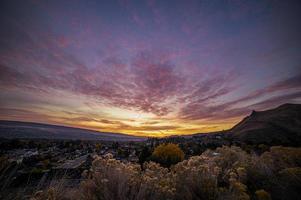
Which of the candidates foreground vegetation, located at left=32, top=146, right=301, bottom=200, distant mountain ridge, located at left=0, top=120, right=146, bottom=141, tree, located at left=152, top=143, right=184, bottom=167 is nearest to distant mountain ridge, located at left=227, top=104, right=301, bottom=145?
tree, located at left=152, top=143, right=184, bottom=167

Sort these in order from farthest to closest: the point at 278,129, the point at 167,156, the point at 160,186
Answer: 1. the point at 278,129
2. the point at 167,156
3. the point at 160,186

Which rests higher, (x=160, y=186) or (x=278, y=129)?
(x=278, y=129)

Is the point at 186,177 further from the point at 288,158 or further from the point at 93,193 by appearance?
the point at 288,158

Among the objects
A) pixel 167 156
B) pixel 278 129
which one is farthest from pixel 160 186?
pixel 278 129

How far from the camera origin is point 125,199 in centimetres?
317

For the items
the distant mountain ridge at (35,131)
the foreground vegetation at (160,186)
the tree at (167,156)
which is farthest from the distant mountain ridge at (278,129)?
the distant mountain ridge at (35,131)

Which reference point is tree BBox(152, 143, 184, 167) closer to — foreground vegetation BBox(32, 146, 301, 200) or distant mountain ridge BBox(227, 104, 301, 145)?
foreground vegetation BBox(32, 146, 301, 200)

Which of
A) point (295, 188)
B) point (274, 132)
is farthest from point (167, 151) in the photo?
point (274, 132)

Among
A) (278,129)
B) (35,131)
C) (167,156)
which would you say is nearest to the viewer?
(167,156)

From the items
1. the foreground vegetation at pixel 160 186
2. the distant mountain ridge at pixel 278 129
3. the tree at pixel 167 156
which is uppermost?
the distant mountain ridge at pixel 278 129

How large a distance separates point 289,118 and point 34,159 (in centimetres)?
9919

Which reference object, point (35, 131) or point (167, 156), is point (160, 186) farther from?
point (35, 131)

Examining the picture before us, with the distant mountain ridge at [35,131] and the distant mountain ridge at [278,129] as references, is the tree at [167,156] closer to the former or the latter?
the distant mountain ridge at [278,129]

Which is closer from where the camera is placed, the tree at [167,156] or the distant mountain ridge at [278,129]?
the tree at [167,156]
